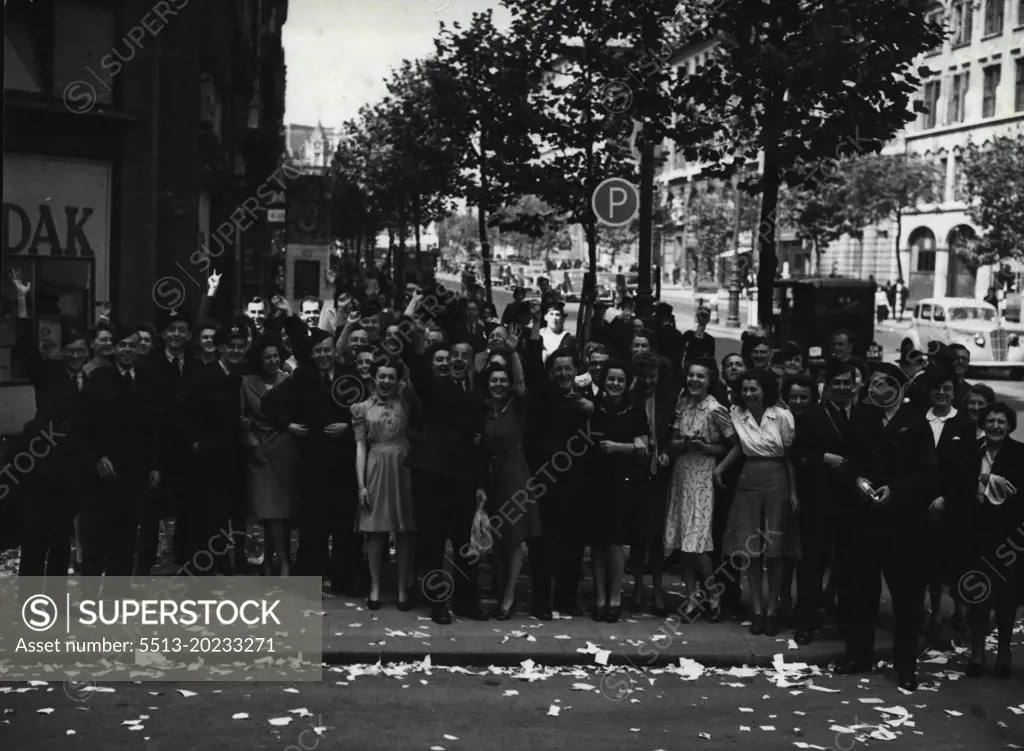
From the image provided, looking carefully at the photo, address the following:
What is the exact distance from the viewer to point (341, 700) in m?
7.93

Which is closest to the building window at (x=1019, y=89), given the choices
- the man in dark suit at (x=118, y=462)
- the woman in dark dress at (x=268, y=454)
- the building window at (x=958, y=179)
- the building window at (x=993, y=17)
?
the building window at (x=993, y=17)

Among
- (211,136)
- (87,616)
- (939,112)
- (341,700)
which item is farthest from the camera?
(939,112)

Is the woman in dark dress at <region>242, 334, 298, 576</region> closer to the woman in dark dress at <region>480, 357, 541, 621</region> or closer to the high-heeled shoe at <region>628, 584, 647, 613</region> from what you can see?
the woman in dark dress at <region>480, 357, 541, 621</region>

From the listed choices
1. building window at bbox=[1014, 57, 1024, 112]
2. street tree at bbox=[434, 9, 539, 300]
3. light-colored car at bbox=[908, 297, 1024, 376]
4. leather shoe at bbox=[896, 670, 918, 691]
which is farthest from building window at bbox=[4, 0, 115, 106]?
building window at bbox=[1014, 57, 1024, 112]

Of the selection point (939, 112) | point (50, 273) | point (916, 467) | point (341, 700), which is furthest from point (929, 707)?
point (939, 112)

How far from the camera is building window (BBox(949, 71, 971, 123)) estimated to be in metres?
64.8

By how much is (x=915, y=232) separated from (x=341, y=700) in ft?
210

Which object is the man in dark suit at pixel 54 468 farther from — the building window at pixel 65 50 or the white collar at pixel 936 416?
the building window at pixel 65 50

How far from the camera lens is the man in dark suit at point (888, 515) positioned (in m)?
8.75

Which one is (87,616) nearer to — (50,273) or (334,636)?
(334,636)

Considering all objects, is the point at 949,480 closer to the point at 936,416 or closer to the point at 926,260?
the point at 936,416

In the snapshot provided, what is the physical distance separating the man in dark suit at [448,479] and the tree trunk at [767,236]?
5.62 meters

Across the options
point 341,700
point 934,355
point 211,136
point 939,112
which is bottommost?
point 341,700

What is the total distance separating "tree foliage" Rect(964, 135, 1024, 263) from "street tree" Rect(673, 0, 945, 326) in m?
38.4
